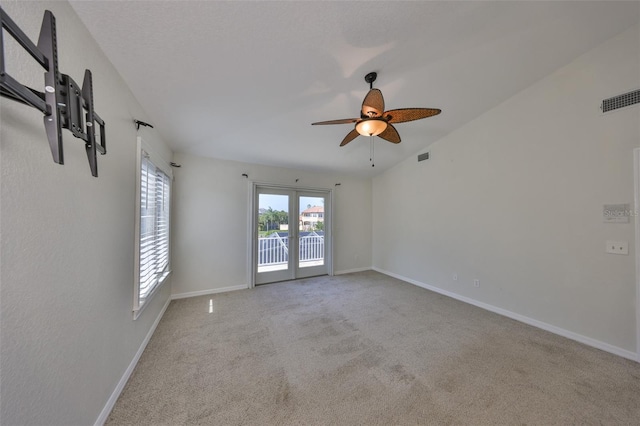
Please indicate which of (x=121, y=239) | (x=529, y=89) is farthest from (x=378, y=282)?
(x=121, y=239)

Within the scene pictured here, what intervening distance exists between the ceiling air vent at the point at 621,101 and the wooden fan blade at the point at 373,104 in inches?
100

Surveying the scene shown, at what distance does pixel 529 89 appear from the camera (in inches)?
114

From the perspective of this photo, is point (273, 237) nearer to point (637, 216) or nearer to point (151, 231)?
point (151, 231)

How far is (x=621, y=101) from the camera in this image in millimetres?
2270

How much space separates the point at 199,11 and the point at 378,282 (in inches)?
187

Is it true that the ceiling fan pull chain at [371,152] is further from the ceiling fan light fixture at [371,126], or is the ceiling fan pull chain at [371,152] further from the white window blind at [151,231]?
the white window blind at [151,231]

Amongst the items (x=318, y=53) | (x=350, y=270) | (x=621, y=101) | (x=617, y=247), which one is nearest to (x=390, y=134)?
(x=318, y=53)

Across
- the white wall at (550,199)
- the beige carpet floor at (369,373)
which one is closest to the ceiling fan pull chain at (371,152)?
the white wall at (550,199)

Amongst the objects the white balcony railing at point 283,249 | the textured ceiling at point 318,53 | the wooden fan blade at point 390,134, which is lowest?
the white balcony railing at point 283,249

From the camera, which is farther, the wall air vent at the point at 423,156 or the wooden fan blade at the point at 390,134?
the wall air vent at the point at 423,156

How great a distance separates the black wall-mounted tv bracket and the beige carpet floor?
1.85 meters

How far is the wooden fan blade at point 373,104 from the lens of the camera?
193 cm

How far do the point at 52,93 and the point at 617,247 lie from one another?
4515 millimetres

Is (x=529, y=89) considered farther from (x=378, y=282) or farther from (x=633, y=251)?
(x=378, y=282)
